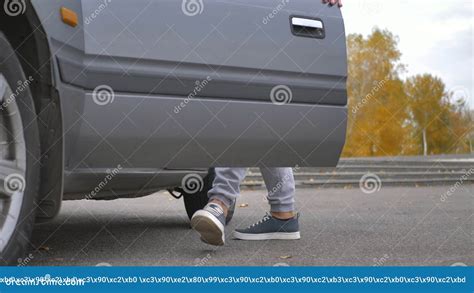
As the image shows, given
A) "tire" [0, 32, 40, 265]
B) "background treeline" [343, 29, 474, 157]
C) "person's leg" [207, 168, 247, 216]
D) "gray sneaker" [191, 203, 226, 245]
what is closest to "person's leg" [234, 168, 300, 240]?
"person's leg" [207, 168, 247, 216]

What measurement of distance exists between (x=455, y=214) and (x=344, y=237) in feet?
7.64

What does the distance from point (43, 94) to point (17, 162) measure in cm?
30

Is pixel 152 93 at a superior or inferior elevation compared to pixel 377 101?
superior

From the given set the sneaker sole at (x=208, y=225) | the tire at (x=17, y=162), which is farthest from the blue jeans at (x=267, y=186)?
the tire at (x=17, y=162)

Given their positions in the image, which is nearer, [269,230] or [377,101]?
[269,230]

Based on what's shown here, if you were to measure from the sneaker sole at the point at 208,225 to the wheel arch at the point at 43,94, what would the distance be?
3.03 ft

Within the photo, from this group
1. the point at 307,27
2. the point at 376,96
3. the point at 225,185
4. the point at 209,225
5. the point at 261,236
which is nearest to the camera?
the point at 307,27

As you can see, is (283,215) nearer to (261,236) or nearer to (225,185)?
(261,236)

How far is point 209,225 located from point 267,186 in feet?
2.19

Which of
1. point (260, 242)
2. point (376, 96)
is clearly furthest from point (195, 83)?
point (376, 96)

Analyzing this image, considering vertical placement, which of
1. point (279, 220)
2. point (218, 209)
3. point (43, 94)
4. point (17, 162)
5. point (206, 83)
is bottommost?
point (279, 220)

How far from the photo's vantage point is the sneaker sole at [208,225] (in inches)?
144

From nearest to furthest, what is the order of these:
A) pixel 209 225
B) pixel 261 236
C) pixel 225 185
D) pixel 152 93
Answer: pixel 152 93 → pixel 209 225 → pixel 225 185 → pixel 261 236

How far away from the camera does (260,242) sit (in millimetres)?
4219
